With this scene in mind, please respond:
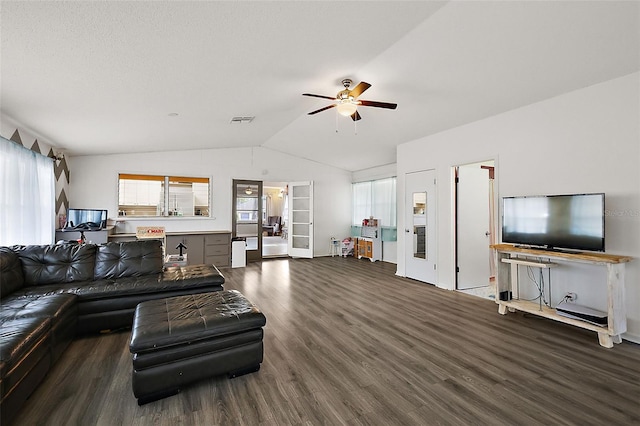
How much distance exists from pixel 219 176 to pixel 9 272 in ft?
15.6

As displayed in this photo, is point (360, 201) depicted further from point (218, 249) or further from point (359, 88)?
point (359, 88)

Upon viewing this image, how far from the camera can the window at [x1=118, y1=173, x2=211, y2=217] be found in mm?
6531

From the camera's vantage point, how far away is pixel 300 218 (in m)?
8.29

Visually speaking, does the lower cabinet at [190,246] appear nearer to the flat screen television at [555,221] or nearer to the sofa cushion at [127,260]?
the sofa cushion at [127,260]

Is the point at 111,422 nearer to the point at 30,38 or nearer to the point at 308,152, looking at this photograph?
the point at 30,38

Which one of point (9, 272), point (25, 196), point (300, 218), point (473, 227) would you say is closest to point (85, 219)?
point (25, 196)

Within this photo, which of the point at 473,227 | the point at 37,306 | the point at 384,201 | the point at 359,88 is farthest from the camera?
the point at 384,201

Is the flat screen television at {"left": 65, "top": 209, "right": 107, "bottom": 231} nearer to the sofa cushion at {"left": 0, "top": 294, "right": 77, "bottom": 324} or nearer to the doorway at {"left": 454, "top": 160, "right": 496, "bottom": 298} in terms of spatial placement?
the sofa cushion at {"left": 0, "top": 294, "right": 77, "bottom": 324}

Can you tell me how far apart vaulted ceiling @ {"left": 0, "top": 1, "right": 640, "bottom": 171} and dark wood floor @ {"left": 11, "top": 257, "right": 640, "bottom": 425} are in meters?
2.56

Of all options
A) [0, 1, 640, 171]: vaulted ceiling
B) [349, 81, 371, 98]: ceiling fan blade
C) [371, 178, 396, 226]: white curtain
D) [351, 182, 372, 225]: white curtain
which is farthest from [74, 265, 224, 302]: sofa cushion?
[351, 182, 372, 225]: white curtain

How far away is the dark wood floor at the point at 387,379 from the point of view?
185 centimetres

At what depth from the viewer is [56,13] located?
1879 mm

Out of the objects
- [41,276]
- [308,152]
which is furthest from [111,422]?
[308,152]

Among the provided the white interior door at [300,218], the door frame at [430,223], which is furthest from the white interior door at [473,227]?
the white interior door at [300,218]
